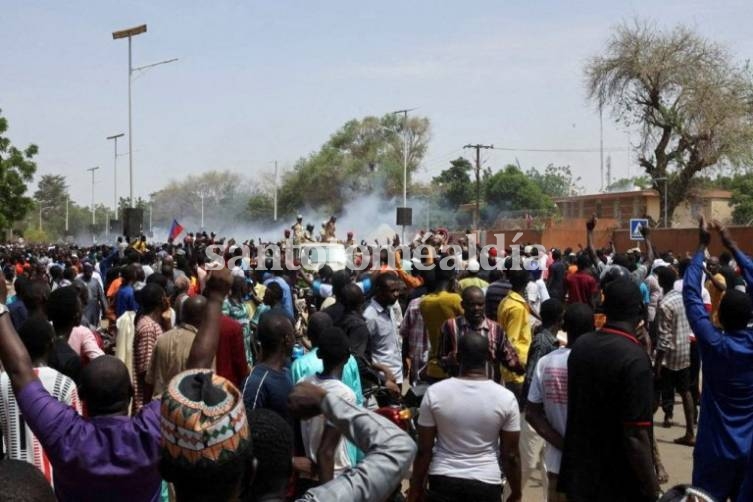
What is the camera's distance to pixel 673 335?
32.0 ft

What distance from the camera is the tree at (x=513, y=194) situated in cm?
7994

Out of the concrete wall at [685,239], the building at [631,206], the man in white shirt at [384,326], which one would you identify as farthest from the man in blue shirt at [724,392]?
the building at [631,206]

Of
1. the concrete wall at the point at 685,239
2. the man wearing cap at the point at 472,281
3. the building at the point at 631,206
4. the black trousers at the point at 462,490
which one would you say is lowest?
the black trousers at the point at 462,490

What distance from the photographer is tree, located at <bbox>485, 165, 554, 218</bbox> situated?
79.9m

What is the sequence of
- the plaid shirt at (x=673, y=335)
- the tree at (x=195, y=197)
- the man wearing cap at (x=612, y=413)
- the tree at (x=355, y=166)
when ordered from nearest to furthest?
the man wearing cap at (x=612, y=413), the plaid shirt at (x=673, y=335), the tree at (x=355, y=166), the tree at (x=195, y=197)

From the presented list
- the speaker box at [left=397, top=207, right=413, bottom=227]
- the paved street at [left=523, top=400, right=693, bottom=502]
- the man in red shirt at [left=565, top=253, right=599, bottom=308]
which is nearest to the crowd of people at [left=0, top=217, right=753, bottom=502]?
the paved street at [left=523, top=400, right=693, bottom=502]

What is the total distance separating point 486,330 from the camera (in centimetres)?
710

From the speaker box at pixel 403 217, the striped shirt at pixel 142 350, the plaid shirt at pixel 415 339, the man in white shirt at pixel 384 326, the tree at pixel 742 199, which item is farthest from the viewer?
the tree at pixel 742 199

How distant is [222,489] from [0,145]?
38185mm

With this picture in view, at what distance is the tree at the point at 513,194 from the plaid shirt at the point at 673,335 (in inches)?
2749

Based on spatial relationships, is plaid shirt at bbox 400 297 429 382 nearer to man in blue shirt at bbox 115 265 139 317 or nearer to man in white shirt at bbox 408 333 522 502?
man in white shirt at bbox 408 333 522 502

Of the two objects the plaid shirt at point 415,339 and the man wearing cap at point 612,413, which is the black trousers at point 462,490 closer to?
the man wearing cap at point 612,413

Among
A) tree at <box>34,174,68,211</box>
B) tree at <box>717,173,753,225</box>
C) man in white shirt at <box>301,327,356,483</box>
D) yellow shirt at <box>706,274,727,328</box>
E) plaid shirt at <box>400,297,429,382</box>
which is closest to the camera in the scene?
man in white shirt at <box>301,327,356,483</box>

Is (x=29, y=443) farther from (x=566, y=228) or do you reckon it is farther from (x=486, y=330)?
(x=566, y=228)
